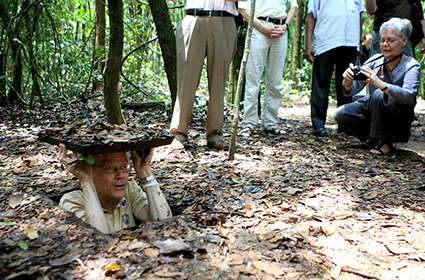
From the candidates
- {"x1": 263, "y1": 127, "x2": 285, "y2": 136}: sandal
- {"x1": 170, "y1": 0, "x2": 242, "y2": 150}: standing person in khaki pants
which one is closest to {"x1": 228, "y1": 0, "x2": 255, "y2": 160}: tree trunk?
{"x1": 170, "y1": 0, "x2": 242, "y2": 150}: standing person in khaki pants

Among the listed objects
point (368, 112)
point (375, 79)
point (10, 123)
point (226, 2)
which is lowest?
point (10, 123)

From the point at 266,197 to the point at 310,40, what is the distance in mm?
3112

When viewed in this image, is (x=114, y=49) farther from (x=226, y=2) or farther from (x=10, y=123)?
(x=10, y=123)

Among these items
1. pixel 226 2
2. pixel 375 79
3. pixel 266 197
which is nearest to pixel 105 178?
pixel 266 197

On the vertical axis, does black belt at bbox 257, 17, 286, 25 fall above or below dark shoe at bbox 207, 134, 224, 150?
above

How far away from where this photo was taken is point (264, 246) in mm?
2701

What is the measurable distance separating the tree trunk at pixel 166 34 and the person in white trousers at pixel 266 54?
2.91ft

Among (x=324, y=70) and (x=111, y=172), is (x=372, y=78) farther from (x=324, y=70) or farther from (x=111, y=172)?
(x=111, y=172)

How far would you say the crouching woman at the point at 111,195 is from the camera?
3.16 meters

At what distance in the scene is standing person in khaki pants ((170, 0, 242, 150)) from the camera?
4.54 m

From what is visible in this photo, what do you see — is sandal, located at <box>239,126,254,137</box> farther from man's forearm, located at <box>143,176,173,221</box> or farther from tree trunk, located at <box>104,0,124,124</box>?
man's forearm, located at <box>143,176,173,221</box>

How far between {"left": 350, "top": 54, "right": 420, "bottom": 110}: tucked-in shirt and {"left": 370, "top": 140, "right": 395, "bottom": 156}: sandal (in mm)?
491

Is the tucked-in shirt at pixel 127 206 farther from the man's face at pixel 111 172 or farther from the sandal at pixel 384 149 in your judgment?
the sandal at pixel 384 149

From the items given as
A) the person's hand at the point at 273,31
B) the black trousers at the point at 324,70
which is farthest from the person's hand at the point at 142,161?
the black trousers at the point at 324,70
